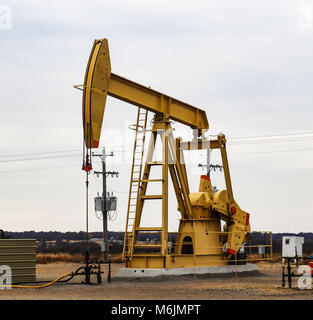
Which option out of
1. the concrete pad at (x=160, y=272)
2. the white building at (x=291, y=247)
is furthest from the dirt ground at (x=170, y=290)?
the white building at (x=291, y=247)

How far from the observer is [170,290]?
15734mm

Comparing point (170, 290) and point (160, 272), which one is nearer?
A: point (170, 290)

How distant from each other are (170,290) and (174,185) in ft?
17.8

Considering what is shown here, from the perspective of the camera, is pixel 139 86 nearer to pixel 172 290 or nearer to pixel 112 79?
pixel 112 79

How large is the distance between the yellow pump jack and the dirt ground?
123 cm

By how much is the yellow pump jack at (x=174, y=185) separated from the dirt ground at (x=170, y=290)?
1226 millimetres

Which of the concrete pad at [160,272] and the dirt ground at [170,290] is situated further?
the concrete pad at [160,272]

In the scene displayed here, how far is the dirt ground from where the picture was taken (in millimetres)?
13953

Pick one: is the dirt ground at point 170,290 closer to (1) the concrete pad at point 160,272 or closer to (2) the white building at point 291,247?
(1) the concrete pad at point 160,272

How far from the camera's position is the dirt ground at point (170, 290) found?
1395 centimetres

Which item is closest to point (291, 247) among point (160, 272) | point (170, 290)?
point (170, 290)

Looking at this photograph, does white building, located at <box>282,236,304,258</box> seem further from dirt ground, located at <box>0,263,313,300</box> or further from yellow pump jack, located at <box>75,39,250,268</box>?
yellow pump jack, located at <box>75,39,250,268</box>

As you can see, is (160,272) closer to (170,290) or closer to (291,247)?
(170,290)
